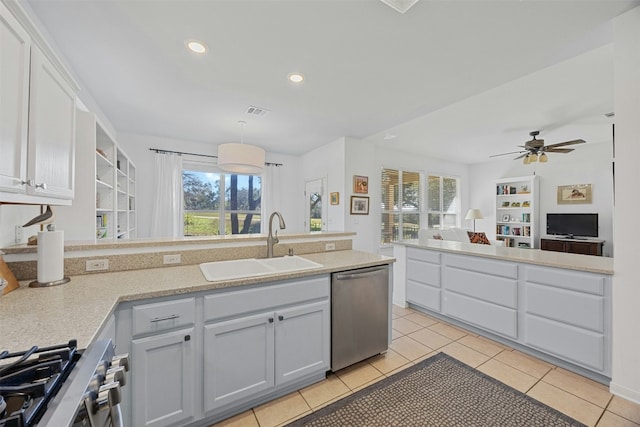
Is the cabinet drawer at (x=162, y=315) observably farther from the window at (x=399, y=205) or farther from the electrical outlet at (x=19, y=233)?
the window at (x=399, y=205)

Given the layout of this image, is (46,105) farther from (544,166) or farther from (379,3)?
(544,166)

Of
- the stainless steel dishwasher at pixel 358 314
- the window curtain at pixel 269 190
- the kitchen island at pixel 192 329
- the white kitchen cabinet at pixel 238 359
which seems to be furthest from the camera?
the window curtain at pixel 269 190

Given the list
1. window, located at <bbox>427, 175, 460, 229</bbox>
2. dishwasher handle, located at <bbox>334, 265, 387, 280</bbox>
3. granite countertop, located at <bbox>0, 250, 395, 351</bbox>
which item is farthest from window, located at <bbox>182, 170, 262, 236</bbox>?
window, located at <bbox>427, 175, 460, 229</bbox>

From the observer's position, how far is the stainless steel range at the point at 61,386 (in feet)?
1.78

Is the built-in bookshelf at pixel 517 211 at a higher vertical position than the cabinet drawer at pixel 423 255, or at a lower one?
higher

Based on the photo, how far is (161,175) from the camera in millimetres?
4578

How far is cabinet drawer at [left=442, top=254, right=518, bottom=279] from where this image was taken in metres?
2.39

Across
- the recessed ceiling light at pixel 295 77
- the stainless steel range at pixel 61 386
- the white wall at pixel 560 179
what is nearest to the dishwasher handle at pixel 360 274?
the stainless steel range at pixel 61 386

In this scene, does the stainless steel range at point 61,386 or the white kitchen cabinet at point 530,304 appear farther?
the white kitchen cabinet at point 530,304

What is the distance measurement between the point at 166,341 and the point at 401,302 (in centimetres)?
295

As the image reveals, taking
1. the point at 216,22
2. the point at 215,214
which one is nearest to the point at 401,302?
the point at 216,22

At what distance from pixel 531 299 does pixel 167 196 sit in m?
5.28

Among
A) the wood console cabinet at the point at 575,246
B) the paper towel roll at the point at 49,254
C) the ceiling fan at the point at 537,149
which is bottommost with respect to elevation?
the wood console cabinet at the point at 575,246

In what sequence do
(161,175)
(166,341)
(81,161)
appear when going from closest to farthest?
(166,341) → (81,161) → (161,175)
